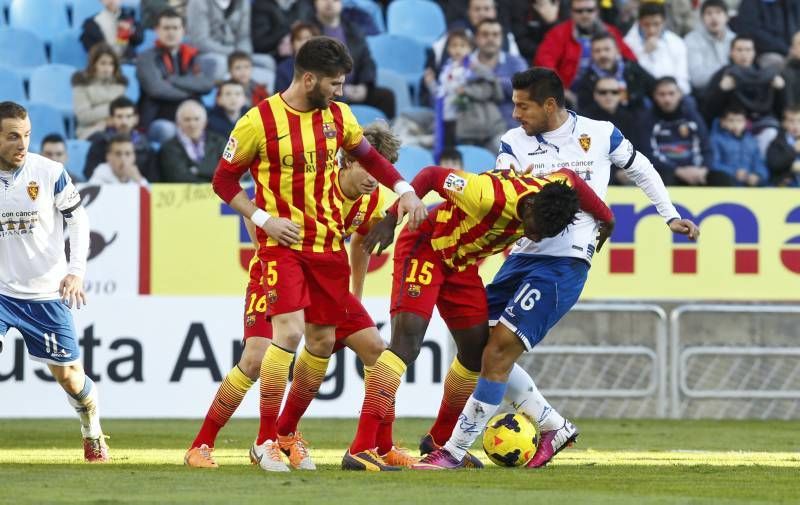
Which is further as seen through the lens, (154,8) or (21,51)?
(21,51)

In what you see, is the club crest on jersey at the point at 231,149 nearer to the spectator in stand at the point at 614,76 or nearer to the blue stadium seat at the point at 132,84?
the blue stadium seat at the point at 132,84

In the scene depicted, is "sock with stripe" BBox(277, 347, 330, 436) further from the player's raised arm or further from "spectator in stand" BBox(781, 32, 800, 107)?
"spectator in stand" BBox(781, 32, 800, 107)

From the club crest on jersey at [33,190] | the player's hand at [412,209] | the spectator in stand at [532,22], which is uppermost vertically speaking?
the spectator in stand at [532,22]

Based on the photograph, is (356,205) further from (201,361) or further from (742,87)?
(742,87)

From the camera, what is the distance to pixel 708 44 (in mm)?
16844

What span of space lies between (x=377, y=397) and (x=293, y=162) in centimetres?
126

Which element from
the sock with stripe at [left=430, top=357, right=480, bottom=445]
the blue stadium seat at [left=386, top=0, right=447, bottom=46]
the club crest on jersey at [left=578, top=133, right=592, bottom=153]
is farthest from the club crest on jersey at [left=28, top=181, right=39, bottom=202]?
the blue stadium seat at [left=386, top=0, right=447, bottom=46]

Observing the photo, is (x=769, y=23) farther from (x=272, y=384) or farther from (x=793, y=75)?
(x=272, y=384)

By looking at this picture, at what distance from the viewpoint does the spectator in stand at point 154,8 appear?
16016 millimetres

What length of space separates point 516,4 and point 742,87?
2.59 m

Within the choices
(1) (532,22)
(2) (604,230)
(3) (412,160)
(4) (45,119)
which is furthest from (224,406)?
(1) (532,22)

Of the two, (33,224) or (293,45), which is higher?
(293,45)

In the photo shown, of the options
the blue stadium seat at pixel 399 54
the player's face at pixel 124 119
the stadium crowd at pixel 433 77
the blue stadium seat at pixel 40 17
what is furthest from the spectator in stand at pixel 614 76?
the blue stadium seat at pixel 40 17

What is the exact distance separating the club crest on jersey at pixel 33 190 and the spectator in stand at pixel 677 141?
26.3 ft
